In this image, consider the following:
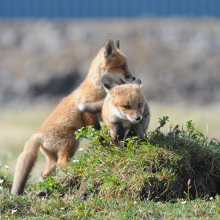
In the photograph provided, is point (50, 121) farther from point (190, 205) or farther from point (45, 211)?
point (190, 205)

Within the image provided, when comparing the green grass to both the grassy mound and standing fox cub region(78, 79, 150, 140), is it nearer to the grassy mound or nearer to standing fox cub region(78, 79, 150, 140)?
the grassy mound

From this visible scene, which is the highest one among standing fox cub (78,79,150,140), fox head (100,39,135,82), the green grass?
fox head (100,39,135,82)

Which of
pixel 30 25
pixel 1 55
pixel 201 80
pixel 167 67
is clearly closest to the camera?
pixel 201 80

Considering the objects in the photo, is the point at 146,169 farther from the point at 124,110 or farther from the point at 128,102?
the point at 128,102

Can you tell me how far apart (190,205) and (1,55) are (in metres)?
32.1

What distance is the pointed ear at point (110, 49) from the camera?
8.99 meters

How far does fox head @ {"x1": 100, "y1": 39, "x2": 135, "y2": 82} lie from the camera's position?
888cm

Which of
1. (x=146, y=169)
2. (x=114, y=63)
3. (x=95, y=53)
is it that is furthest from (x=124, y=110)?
(x=95, y=53)

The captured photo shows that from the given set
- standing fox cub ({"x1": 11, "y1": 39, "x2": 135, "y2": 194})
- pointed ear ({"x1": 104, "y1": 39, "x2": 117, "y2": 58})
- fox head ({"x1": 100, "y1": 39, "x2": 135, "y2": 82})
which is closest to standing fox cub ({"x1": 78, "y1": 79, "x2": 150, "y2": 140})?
standing fox cub ({"x1": 11, "y1": 39, "x2": 135, "y2": 194})

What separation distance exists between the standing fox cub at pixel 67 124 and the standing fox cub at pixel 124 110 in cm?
110

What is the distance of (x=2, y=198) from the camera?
6.45 m

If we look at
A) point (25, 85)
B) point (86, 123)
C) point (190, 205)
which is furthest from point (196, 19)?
point (190, 205)

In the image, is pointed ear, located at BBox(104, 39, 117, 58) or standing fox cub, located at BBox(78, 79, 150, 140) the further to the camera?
pointed ear, located at BBox(104, 39, 117, 58)

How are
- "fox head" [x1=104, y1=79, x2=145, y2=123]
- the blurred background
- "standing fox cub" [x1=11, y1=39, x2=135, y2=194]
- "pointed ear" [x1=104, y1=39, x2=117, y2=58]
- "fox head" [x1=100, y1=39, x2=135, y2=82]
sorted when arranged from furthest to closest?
the blurred background → "pointed ear" [x1=104, y1=39, x2=117, y2=58] → "fox head" [x1=100, y1=39, x2=135, y2=82] → "standing fox cub" [x1=11, y1=39, x2=135, y2=194] → "fox head" [x1=104, y1=79, x2=145, y2=123]
